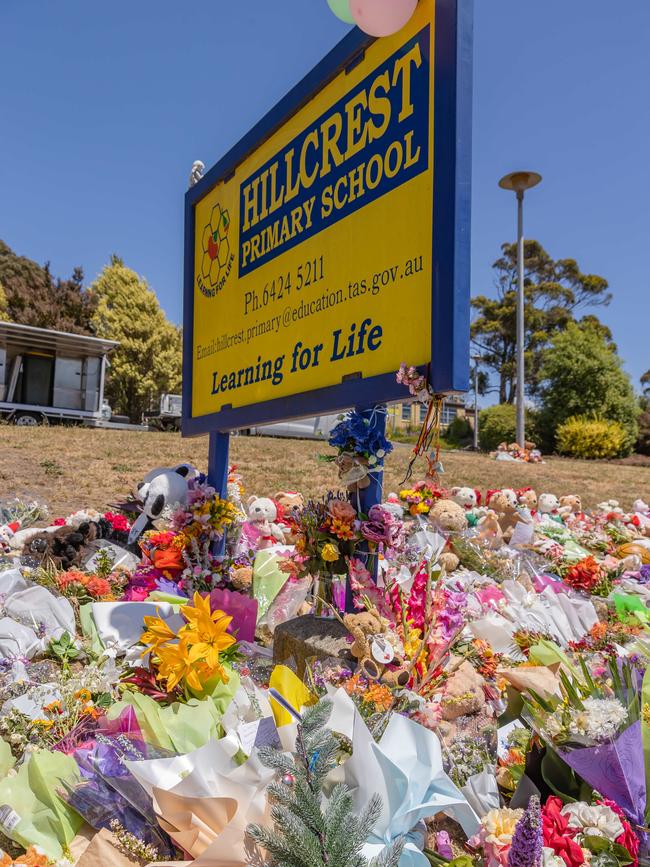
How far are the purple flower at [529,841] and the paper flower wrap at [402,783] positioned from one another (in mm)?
324

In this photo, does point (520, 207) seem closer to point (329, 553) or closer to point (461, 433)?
point (461, 433)

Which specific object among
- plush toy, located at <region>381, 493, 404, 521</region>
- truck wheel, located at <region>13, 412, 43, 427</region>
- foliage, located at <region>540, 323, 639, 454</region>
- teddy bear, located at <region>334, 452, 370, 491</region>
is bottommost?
plush toy, located at <region>381, 493, 404, 521</region>

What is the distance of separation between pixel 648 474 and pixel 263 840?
15.5 metres

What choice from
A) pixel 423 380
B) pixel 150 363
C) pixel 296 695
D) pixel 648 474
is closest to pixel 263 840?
pixel 296 695

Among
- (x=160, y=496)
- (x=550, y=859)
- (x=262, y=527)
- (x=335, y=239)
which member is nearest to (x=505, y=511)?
(x=262, y=527)

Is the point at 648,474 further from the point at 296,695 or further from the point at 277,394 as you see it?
the point at 296,695

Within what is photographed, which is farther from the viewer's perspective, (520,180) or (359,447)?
(520,180)

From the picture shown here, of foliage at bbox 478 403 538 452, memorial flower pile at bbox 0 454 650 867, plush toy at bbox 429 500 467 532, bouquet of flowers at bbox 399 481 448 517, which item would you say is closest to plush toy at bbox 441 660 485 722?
memorial flower pile at bbox 0 454 650 867

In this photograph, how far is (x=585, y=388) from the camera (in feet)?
85.4

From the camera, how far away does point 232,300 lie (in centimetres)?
414

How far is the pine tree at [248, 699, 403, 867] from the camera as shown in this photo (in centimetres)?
129

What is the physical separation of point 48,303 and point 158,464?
2534cm

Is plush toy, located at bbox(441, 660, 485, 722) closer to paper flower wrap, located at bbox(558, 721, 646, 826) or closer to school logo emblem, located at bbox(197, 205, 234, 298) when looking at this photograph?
paper flower wrap, located at bbox(558, 721, 646, 826)

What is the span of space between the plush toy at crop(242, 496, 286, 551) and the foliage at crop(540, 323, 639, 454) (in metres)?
22.7
